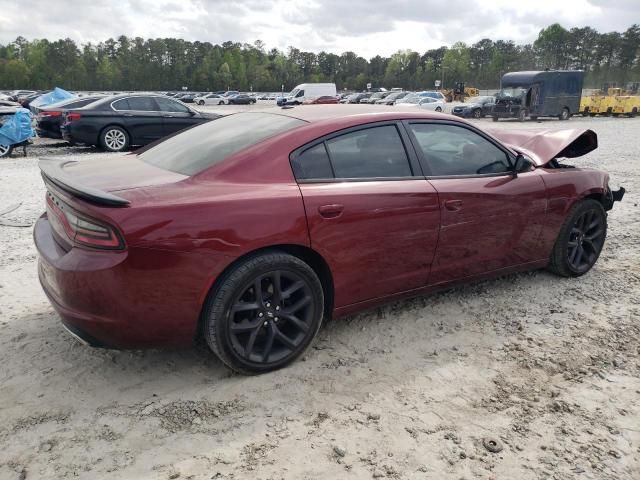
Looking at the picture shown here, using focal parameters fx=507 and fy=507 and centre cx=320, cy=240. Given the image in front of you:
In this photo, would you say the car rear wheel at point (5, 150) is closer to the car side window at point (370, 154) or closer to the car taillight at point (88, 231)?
the car taillight at point (88, 231)

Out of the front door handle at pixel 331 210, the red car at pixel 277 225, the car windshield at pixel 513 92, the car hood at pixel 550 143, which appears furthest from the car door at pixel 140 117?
the car windshield at pixel 513 92

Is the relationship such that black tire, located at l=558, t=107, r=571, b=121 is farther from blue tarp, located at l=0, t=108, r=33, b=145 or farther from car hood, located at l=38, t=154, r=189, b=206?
car hood, located at l=38, t=154, r=189, b=206

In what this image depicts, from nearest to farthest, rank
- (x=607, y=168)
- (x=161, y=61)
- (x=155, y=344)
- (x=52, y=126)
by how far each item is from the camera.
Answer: (x=155, y=344), (x=607, y=168), (x=52, y=126), (x=161, y=61)

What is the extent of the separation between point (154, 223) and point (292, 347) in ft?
3.60

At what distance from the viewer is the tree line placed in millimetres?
88500

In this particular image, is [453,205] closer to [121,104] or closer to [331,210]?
[331,210]

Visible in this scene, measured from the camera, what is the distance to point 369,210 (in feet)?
10.0

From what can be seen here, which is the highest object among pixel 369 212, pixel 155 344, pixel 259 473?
pixel 369 212

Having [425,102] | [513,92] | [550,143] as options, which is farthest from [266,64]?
[550,143]

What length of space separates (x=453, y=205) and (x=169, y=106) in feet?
33.6

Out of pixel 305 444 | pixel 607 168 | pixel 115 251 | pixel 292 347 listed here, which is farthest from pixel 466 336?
pixel 607 168

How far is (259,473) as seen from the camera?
2.21 m

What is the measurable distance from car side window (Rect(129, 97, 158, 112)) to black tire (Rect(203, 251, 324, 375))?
34.0 feet

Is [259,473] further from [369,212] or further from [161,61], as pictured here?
[161,61]
